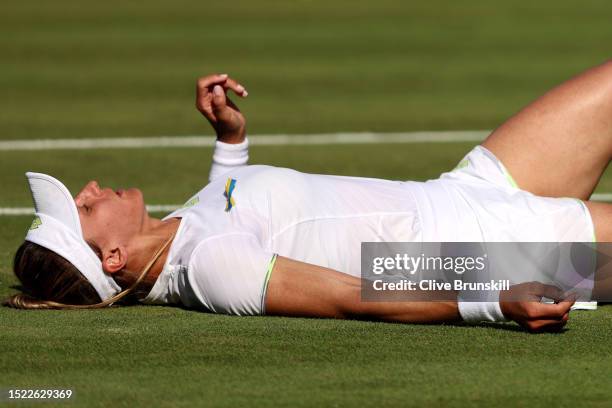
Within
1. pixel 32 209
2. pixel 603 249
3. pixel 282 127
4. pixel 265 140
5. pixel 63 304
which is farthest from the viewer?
pixel 282 127

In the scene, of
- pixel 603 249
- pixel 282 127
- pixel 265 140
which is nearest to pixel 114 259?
pixel 603 249

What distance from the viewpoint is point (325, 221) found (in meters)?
5.73

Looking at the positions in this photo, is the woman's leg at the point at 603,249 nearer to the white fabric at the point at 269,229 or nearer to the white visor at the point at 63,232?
the white fabric at the point at 269,229

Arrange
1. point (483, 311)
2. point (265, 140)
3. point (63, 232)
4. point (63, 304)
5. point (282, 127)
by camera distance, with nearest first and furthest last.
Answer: point (483, 311)
point (63, 232)
point (63, 304)
point (265, 140)
point (282, 127)

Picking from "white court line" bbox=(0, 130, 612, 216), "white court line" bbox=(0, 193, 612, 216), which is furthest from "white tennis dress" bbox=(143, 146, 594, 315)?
"white court line" bbox=(0, 130, 612, 216)

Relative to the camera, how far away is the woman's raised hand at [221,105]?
6434 mm

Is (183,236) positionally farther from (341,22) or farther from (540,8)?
(540,8)

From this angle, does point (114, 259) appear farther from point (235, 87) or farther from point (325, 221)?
point (235, 87)

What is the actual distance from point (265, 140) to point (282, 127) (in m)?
0.59

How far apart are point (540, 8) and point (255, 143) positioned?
10.1 metres

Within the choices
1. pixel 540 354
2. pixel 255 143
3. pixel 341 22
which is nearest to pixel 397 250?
pixel 540 354

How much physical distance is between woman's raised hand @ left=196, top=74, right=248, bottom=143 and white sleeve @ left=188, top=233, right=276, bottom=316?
3.93 ft

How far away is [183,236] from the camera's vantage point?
5672 millimetres

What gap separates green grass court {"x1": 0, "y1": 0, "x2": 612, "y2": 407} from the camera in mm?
4766
